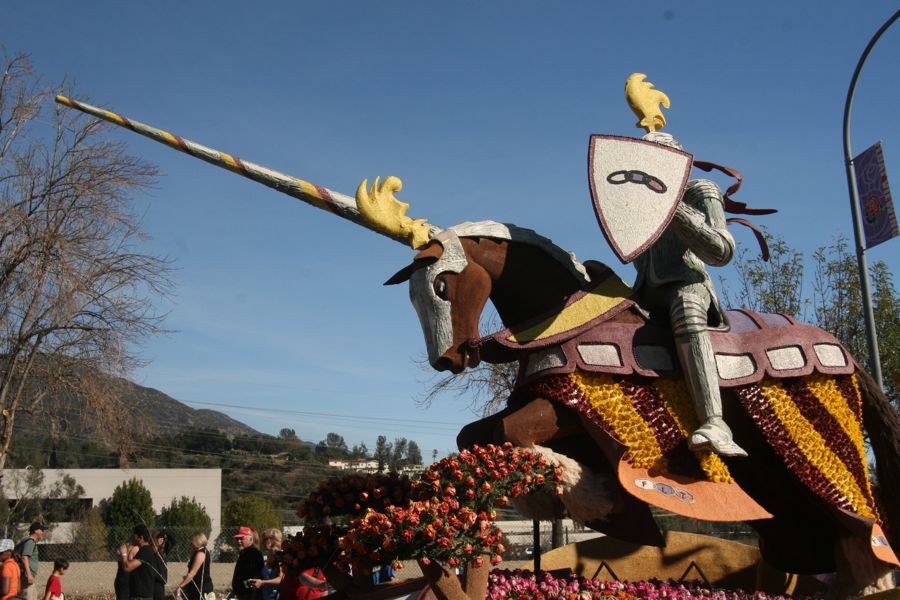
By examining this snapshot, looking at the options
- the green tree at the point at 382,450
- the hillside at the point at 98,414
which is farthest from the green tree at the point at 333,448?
the hillside at the point at 98,414

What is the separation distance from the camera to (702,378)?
5.90 m

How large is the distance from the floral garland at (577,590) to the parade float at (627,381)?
0.08ft

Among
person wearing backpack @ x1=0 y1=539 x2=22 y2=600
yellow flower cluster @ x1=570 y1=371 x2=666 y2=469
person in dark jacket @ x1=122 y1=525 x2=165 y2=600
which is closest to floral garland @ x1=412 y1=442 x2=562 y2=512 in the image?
yellow flower cluster @ x1=570 y1=371 x2=666 y2=469

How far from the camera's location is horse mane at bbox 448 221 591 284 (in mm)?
6184

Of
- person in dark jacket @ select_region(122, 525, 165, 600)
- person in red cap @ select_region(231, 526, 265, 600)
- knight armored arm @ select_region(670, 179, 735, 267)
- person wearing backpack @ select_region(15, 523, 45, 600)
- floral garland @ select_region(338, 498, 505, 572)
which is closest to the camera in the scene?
floral garland @ select_region(338, 498, 505, 572)

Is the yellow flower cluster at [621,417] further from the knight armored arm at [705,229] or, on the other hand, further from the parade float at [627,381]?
the knight armored arm at [705,229]

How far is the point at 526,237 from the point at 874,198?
5.12 metres

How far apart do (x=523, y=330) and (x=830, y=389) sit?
2486 mm

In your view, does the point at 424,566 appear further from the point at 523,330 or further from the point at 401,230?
the point at 401,230

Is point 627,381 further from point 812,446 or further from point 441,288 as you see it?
point 812,446

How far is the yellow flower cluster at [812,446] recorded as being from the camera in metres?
6.31

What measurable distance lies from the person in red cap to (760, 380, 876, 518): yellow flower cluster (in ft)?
14.7

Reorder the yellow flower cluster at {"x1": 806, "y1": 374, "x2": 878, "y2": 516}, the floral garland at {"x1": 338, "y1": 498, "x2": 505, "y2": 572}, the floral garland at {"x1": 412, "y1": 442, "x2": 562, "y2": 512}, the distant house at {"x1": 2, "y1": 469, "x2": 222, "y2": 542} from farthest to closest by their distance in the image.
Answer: the distant house at {"x1": 2, "y1": 469, "x2": 222, "y2": 542}, the yellow flower cluster at {"x1": 806, "y1": 374, "x2": 878, "y2": 516}, the floral garland at {"x1": 412, "y1": 442, "x2": 562, "y2": 512}, the floral garland at {"x1": 338, "y1": 498, "x2": 505, "y2": 572}

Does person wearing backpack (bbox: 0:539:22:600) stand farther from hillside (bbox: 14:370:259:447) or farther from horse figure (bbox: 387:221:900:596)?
hillside (bbox: 14:370:259:447)
